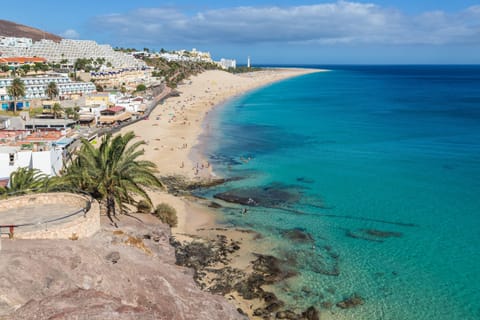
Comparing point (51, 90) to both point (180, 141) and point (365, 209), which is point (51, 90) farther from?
point (365, 209)

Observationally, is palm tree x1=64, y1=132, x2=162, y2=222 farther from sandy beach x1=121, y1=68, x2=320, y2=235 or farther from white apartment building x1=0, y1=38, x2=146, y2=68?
white apartment building x1=0, y1=38, x2=146, y2=68

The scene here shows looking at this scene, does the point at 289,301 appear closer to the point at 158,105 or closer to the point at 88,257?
the point at 88,257

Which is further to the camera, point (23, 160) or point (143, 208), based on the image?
point (143, 208)

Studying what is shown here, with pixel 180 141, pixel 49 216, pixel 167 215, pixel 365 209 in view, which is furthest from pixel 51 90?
pixel 49 216

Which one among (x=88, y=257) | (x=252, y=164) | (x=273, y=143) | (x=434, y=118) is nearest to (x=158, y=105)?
(x=273, y=143)

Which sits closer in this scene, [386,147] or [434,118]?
[386,147]

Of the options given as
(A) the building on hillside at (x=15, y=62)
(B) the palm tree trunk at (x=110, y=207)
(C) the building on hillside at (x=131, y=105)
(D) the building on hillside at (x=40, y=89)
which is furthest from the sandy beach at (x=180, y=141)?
(A) the building on hillside at (x=15, y=62)
